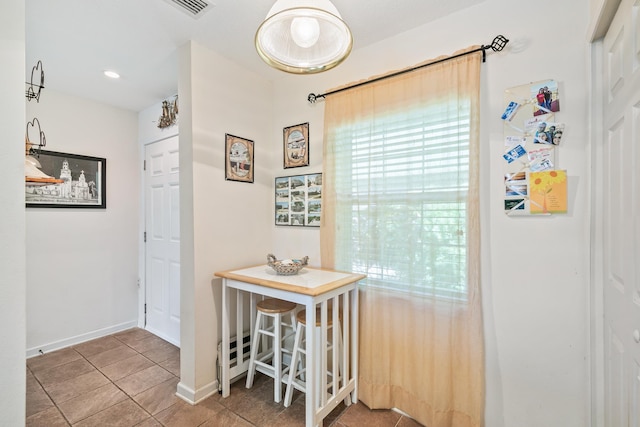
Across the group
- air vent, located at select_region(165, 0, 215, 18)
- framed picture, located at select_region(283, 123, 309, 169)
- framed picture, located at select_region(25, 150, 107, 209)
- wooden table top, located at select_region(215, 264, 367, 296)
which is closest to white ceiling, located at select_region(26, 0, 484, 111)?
air vent, located at select_region(165, 0, 215, 18)

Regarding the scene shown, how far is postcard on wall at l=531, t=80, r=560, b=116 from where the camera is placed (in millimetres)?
1420

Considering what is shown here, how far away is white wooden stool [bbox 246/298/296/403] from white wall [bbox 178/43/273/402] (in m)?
0.31

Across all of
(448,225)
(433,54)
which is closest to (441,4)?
(433,54)

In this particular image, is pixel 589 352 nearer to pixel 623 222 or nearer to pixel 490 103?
pixel 623 222

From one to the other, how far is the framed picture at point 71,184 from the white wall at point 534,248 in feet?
11.3

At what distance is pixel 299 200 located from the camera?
95.5 inches

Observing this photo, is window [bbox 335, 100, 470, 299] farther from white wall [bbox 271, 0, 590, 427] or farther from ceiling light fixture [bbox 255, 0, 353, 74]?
ceiling light fixture [bbox 255, 0, 353, 74]

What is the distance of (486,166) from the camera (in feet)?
5.25

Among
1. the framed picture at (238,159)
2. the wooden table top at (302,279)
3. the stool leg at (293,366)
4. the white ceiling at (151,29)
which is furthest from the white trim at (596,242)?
the framed picture at (238,159)

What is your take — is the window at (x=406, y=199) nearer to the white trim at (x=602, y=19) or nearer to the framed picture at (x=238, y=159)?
the white trim at (x=602, y=19)

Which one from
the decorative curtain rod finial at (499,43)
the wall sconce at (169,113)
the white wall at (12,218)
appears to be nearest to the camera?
the white wall at (12,218)

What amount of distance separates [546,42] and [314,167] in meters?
1.59

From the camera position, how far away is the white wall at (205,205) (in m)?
2.00

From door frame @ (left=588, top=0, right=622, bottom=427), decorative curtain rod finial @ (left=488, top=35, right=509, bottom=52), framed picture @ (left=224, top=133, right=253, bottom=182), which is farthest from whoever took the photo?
framed picture @ (left=224, top=133, right=253, bottom=182)
